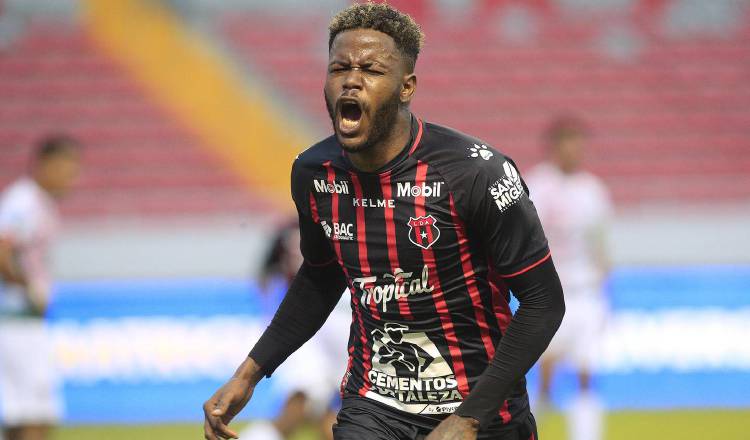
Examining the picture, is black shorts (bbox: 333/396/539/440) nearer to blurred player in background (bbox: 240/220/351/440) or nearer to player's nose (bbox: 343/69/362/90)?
player's nose (bbox: 343/69/362/90)

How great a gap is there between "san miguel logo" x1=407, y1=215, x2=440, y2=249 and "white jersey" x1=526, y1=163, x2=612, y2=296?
4.87 metres

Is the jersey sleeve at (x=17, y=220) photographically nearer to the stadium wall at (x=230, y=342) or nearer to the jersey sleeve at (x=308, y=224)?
the stadium wall at (x=230, y=342)

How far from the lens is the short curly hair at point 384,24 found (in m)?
3.13

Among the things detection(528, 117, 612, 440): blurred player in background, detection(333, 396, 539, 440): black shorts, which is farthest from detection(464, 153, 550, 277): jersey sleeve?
detection(528, 117, 612, 440): blurred player in background

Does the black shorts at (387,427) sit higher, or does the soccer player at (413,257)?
the soccer player at (413,257)

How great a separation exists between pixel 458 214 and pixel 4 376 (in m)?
4.39

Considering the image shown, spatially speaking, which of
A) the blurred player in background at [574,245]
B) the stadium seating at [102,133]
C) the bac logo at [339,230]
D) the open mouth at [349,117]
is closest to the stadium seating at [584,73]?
the stadium seating at [102,133]

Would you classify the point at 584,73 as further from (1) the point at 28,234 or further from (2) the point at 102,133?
(1) the point at 28,234

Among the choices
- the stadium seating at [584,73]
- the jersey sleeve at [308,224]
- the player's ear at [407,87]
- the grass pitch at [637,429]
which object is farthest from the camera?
the stadium seating at [584,73]

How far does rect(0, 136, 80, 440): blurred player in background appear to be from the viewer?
6.45m

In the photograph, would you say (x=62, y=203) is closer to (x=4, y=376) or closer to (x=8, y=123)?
(x=8, y=123)

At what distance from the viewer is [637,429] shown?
8.12 meters

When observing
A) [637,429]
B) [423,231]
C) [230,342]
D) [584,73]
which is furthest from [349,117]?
[584,73]

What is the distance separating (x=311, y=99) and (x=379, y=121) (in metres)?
9.73
